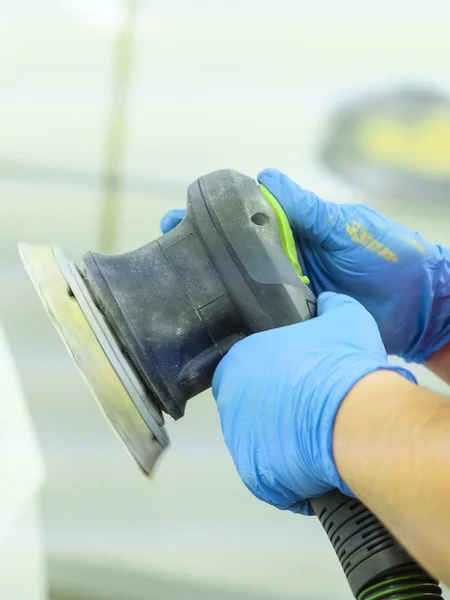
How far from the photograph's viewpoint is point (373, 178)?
1.13m

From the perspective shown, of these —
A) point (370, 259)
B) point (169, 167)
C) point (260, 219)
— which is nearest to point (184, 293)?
point (260, 219)

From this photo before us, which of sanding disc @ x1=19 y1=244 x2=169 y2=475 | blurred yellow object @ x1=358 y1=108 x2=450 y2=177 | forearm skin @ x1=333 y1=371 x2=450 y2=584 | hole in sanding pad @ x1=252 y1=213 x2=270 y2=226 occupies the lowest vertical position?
forearm skin @ x1=333 y1=371 x2=450 y2=584

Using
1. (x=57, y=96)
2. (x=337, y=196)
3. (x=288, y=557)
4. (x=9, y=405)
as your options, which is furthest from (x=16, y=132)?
(x=288, y=557)

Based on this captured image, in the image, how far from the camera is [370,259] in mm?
738

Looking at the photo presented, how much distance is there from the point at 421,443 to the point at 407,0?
1.12 meters

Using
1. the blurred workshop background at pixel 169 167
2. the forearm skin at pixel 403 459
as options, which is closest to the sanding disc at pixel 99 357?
the forearm skin at pixel 403 459

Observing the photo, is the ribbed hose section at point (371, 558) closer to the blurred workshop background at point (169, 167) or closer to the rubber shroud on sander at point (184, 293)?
the rubber shroud on sander at point (184, 293)

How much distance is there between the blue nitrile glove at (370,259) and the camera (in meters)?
0.71

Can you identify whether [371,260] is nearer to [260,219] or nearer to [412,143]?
[260,219]

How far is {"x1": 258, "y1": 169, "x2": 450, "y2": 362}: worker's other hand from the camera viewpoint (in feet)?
2.31

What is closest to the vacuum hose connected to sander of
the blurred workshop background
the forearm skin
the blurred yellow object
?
the forearm skin

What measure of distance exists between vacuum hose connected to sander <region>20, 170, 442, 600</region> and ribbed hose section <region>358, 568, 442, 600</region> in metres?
0.04

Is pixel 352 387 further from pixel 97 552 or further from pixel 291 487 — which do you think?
pixel 97 552

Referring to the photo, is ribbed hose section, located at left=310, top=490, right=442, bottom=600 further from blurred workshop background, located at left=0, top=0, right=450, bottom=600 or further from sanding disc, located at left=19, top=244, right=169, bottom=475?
blurred workshop background, located at left=0, top=0, right=450, bottom=600
